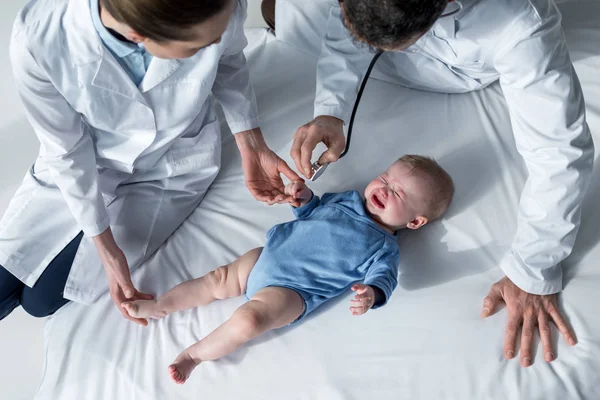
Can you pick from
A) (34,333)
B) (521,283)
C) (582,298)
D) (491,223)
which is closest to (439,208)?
(491,223)

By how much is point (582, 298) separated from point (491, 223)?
0.27 m

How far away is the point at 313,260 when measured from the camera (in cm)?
145

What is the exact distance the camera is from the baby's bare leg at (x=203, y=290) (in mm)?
1467

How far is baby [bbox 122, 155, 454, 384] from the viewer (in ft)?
4.50

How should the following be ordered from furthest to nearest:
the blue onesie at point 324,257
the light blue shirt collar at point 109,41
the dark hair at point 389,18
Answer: the blue onesie at point 324,257, the light blue shirt collar at point 109,41, the dark hair at point 389,18

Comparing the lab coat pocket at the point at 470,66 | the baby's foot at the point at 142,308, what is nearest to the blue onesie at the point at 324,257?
the baby's foot at the point at 142,308

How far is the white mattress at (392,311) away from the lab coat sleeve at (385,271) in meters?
0.08

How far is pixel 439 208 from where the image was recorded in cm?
151

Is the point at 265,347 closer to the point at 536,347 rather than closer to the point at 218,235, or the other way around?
the point at 218,235

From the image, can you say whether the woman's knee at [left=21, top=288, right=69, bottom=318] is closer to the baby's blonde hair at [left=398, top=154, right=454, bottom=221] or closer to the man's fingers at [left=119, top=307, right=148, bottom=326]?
the man's fingers at [left=119, top=307, right=148, bottom=326]

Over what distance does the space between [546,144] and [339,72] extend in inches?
22.4

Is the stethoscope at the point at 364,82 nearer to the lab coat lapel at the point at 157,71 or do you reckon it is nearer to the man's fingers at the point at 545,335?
the lab coat lapel at the point at 157,71

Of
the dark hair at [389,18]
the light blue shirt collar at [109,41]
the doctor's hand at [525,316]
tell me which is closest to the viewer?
the dark hair at [389,18]

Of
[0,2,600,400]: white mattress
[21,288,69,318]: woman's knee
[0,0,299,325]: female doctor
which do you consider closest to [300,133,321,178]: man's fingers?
[0,0,299,325]: female doctor
